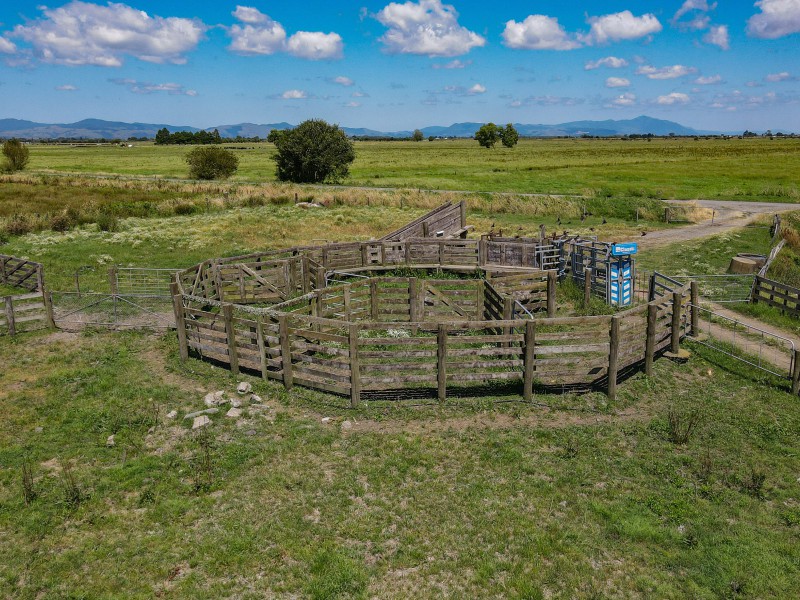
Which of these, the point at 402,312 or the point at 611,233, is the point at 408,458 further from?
Result: the point at 611,233

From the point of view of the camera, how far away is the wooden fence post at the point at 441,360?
12.2 metres

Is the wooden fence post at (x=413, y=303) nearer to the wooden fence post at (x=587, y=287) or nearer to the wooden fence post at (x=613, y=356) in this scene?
the wooden fence post at (x=587, y=287)

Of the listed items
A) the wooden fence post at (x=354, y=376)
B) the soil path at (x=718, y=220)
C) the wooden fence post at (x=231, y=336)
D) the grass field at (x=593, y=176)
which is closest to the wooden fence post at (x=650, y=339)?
the wooden fence post at (x=354, y=376)

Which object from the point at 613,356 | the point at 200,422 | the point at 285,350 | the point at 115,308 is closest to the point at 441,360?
the point at 285,350

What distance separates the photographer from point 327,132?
67.5 meters

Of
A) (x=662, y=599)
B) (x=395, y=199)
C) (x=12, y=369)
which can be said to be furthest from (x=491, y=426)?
(x=395, y=199)

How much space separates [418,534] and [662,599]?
319 cm

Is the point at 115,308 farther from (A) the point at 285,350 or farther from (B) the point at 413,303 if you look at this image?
(B) the point at 413,303

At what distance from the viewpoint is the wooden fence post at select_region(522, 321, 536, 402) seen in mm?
12219

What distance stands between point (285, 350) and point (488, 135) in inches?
5956

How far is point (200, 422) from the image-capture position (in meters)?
11.7

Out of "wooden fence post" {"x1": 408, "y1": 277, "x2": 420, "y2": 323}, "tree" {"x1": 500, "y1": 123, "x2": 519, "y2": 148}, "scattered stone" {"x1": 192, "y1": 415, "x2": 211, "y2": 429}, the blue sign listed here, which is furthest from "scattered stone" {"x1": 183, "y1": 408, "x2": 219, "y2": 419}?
"tree" {"x1": 500, "y1": 123, "x2": 519, "y2": 148}

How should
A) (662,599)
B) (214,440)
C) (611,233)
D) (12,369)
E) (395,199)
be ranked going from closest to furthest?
(662,599)
(214,440)
(12,369)
(611,233)
(395,199)

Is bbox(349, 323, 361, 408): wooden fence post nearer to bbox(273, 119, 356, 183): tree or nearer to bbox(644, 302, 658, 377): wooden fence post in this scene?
bbox(644, 302, 658, 377): wooden fence post
